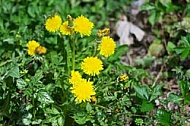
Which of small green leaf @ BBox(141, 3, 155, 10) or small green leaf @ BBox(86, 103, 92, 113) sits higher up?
small green leaf @ BBox(141, 3, 155, 10)

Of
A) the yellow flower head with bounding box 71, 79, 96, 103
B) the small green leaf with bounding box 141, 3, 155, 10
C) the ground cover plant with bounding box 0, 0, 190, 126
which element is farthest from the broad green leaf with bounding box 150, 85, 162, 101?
the small green leaf with bounding box 141, 3, 155, 10

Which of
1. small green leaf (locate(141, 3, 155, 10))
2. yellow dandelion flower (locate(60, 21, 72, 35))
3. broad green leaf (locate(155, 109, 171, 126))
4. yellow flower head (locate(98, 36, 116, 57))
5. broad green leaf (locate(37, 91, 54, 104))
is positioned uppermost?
small green leaf (locate(141, 3, 155, 10))

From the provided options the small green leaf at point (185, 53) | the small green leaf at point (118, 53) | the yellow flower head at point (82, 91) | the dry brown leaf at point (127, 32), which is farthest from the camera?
the dry brown leaf at point (127, 32)

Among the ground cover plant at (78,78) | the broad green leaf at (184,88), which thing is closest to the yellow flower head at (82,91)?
the ground cover plant at (78,78)

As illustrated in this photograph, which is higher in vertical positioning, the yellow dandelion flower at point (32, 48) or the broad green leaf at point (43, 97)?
the yellow dandelion flower at point (32, 48)

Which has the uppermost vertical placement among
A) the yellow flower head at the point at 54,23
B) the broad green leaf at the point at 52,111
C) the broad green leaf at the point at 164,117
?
the yellow flower head at the point at 54,23

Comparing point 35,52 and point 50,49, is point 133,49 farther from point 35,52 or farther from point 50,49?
point 35,52

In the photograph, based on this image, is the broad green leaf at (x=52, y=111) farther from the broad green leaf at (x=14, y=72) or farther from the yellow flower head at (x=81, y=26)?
the yellow flower head at (x=81, y=26)

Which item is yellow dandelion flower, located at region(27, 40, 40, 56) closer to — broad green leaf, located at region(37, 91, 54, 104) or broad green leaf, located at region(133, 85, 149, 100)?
broad green leaf, located at region(37, 91, 54, 104)

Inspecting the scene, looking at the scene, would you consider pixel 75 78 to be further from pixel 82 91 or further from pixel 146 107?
pixel 146 107

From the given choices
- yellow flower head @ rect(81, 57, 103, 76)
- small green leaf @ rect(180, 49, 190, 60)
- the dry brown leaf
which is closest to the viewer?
yellow flower head @ rect(81, 57, 103, 76)
